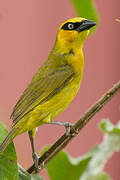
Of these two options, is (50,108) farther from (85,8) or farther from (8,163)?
(8,163)

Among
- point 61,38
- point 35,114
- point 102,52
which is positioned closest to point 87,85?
point 102,52

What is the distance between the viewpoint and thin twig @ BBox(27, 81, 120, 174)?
1.14 metres

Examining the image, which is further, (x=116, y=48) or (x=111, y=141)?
(x=116, y=48)

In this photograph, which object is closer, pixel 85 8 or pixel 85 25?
pixel 85 8

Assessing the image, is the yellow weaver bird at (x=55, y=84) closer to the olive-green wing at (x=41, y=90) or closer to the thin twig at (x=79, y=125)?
the olive-green wing at (x=41, y=90)

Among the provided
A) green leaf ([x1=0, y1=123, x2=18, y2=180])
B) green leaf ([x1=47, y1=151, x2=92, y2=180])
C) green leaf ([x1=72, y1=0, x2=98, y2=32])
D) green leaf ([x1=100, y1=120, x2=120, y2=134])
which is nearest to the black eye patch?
green leaf ([x1=72, y1=0, x2=98, y2=32])

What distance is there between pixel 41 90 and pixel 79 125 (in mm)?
698

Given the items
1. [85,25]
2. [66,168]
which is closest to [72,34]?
[85,25]

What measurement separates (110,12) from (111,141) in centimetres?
384

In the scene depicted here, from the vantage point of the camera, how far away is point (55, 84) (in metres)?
1.94

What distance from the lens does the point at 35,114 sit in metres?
1.76

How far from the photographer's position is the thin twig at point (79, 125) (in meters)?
1.14

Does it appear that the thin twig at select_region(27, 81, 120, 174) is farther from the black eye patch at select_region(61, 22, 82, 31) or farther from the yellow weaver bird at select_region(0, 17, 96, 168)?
the black eye patch at select_region(61, 22, 82, 31)

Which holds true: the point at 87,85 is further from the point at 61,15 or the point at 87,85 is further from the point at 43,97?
the point at 43,97
